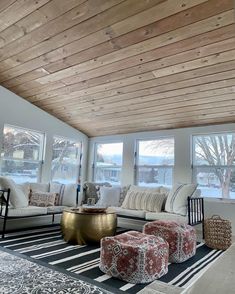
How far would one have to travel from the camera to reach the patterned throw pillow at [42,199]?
4599 mm

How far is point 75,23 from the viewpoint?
3.15 meters

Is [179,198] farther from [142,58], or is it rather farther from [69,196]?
[142,58]

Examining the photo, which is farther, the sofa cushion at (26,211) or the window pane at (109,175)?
the window pane at (109,175)

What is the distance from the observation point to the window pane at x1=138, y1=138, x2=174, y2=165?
527 centimetres

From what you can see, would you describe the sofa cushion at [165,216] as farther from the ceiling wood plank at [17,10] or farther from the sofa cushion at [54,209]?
the ceiling wood plank at [17,10]

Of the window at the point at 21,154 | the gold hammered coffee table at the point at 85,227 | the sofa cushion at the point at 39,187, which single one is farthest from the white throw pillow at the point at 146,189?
the window at the point at 21,154

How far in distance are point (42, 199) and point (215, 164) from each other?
3.22m

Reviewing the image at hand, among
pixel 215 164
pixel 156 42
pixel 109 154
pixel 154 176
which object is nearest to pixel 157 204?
pixel 154 176

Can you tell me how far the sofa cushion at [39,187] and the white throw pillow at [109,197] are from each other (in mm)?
1074

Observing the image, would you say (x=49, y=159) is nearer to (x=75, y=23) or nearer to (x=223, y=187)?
(x=75, y=23)

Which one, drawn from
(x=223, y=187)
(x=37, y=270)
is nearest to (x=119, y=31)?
(x=37, y=270)

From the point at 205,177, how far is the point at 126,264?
293cm

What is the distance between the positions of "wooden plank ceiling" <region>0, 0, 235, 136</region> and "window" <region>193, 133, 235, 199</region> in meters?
0.38

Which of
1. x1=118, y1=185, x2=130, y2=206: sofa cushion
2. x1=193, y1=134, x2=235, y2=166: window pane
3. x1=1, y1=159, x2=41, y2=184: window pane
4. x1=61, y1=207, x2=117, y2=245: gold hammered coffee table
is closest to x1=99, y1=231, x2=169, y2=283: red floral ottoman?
x1=61, y1=207, x2=117, y2=245: gold hammered coffee table
